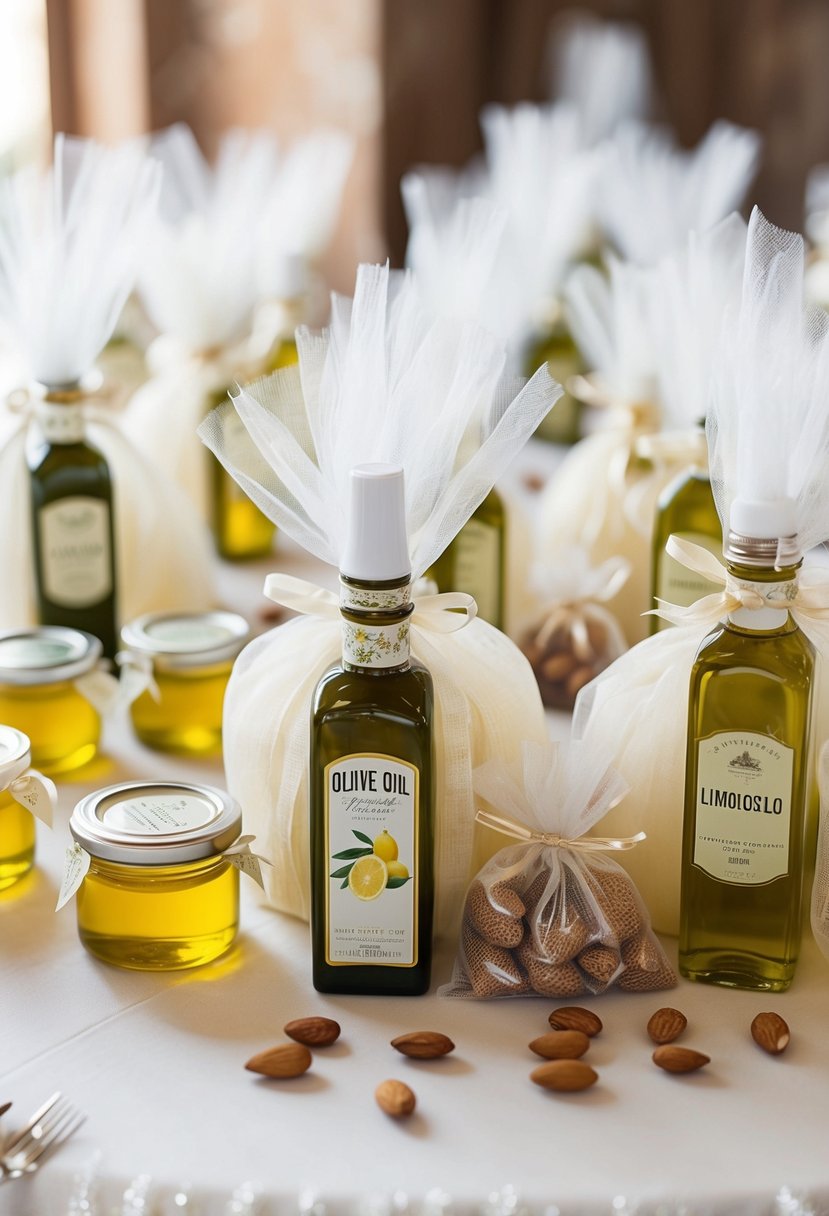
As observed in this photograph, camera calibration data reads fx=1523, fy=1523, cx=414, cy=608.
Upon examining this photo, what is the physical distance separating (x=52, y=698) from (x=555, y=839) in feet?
1.67

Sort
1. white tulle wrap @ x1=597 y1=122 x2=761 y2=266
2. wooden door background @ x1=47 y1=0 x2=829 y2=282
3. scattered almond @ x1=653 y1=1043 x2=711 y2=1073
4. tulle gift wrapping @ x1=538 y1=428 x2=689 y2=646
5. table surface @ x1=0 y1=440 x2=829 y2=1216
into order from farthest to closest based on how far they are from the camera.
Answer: wooden door background @ x1=47 y1=0 x2=829 y2=282, white tulle wrap @ x1=597 y1=122 x2=761 y2=266, tulle gift wrapping @ x1=538 y1=428 x2=689 y2=646, scattered almond @ x1=653 y1=1043 x2=711 y2=1073, table surface @ x1=0 y1=440 x2=829 y2=1216

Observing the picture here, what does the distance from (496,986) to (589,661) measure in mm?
517

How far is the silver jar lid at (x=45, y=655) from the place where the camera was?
1.31 meters

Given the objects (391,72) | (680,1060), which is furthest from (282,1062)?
(391,72)

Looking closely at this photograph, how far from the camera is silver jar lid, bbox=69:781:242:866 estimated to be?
103 centimetres

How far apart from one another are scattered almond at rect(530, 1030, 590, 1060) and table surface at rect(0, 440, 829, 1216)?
0.02 m

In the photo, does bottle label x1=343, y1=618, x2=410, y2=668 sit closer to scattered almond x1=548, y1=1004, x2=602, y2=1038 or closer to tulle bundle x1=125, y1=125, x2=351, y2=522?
scattered almond x1=548, y1=1004, x2=602, y2=1038

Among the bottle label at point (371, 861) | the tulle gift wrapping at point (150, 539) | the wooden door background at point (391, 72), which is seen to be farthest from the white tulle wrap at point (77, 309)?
the wooden door background at point (391, 72)

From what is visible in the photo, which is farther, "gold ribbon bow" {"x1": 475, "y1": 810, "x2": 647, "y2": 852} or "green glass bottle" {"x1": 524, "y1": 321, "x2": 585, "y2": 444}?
"green glass bottle" {"x1": 524, "y1": 321, "x2": 585, "y2": 444}

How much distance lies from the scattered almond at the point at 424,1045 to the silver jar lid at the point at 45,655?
0.51 metres

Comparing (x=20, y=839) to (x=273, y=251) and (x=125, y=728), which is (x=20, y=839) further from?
(x=273, y=251)

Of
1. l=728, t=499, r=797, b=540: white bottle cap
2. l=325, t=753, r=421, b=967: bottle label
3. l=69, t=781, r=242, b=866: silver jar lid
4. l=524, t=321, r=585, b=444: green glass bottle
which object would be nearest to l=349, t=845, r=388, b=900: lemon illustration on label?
l=325, t=753, r=421, b=967: bottle label

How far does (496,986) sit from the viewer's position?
1028mm

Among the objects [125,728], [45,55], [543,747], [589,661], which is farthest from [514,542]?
[45,55]
